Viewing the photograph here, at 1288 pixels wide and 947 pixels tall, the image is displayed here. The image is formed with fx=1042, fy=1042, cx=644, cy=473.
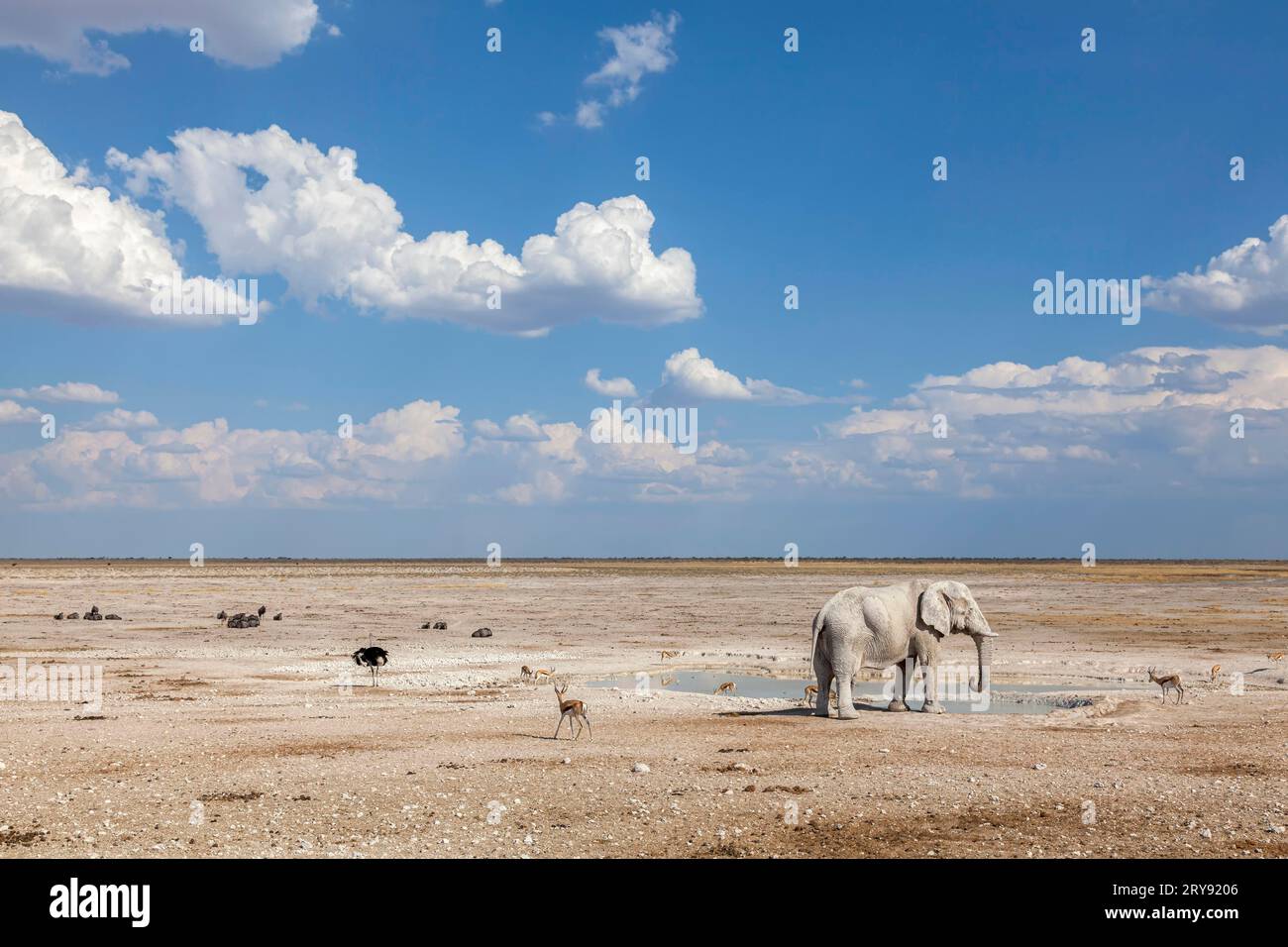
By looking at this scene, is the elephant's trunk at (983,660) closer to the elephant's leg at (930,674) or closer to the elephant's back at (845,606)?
the elephant's leg at (930,674)

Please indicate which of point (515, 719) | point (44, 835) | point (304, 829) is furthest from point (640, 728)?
point (44, 835)

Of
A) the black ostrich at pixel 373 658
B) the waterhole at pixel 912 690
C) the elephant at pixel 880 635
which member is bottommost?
the waterhole at pixel 912 690

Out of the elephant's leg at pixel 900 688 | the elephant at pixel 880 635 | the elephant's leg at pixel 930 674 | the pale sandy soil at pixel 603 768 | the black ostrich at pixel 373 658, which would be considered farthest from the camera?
the black ostrich at pixel 373 658

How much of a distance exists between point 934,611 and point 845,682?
2.74m

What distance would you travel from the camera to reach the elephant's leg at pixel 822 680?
69.7ft

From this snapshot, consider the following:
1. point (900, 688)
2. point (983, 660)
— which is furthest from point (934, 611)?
point (983, 660)

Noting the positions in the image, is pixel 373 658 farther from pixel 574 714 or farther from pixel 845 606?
pixel 845 606

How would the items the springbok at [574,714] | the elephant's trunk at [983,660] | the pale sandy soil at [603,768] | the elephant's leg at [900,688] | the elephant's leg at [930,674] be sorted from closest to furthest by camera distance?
the pale sandy soil at [603,768], the springbok at [574,714], the elephant's leg at [930,674], the elephant's leg at [900,688], the elephant's trunk at [983,660]

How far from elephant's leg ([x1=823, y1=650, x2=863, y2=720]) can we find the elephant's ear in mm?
1799

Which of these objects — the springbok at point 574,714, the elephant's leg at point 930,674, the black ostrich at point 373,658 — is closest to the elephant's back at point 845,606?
the elephant's leg at point 930,674

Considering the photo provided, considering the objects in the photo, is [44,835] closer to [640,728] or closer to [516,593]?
[640,728]

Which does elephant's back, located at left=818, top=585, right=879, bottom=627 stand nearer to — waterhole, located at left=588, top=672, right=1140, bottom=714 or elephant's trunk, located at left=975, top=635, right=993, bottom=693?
waterhole, located at left=588, top=672, right=1140, bottom=714

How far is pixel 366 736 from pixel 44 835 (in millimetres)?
7084
